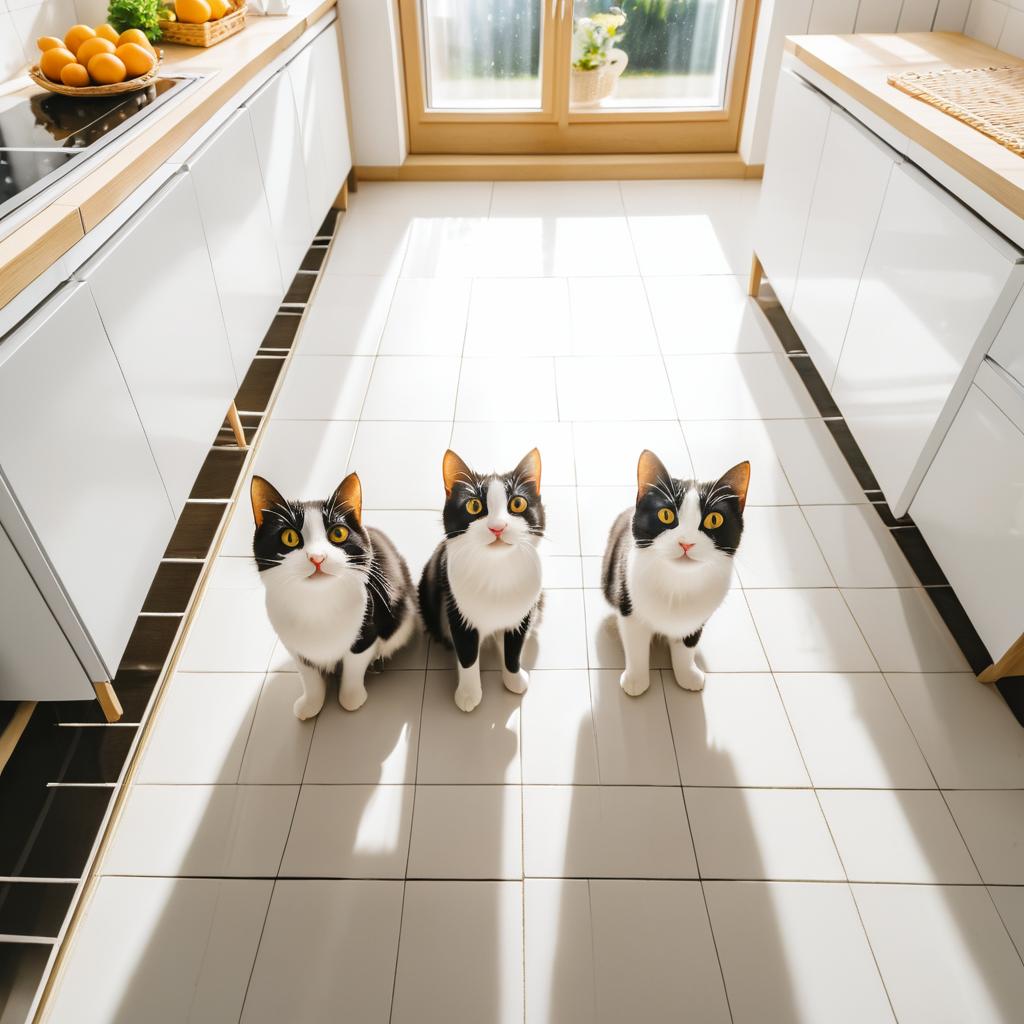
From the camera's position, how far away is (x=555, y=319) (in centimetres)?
294

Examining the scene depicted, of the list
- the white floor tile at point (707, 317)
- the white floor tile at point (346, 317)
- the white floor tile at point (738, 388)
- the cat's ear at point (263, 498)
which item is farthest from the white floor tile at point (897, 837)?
the white floor tile at point (346, 317)

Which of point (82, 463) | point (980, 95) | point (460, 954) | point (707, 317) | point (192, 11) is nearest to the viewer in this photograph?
point (460, 954)

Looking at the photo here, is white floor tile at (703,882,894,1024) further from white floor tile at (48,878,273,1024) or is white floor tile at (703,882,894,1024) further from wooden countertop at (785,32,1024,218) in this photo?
wooden countertop at (785,32,1024,218)

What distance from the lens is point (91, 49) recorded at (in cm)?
187

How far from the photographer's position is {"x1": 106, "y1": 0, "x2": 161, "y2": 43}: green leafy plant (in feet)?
7.27

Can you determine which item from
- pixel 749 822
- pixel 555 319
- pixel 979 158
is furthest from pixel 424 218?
pixel 749 822

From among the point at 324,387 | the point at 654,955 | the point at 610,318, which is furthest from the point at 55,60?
the point at 654,955

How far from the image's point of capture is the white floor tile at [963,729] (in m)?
1.52

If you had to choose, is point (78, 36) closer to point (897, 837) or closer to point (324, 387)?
point (324, 387)

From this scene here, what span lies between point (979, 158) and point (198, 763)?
6.65 ft

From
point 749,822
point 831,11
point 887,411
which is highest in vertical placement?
point 831,11

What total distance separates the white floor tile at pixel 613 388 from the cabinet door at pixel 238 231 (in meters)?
1.00

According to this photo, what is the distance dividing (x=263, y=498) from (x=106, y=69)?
51.5 inches

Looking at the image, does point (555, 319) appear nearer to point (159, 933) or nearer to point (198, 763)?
point (198, 763)
